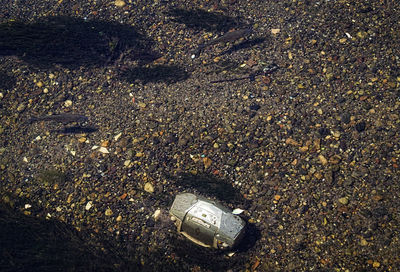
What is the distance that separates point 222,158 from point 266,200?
0.80m

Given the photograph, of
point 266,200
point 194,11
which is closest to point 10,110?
point 194,11

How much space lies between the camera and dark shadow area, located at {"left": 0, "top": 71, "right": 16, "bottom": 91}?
5180 mm

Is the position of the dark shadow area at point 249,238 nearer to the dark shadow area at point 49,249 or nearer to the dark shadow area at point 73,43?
the dark shadow area at point 49,249

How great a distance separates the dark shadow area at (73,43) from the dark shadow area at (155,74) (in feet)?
0.73

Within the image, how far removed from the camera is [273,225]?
11.8 ft

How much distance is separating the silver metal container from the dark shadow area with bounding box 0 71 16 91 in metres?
3.72

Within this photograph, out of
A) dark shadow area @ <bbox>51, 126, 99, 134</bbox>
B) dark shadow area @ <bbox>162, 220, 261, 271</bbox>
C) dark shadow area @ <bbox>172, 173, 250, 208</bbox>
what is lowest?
dark shadow area @ <bbox>162, 220, 261, 271</bbox>

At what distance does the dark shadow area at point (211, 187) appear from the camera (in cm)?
384

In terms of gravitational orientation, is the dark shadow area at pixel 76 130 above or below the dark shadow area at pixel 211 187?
above

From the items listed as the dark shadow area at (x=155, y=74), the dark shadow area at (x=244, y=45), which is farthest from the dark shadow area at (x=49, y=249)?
the dark shadow area at (x=244, y=45)

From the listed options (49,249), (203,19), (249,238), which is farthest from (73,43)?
(249,238)

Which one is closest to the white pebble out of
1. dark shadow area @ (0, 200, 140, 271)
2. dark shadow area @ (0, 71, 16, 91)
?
dark shadow area @ (0, 71, 16, 91)

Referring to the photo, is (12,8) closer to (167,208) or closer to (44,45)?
(44,45)

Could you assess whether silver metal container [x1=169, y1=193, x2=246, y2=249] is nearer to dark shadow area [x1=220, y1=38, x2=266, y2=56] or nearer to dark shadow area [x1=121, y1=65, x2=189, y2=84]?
dark shadow area [x1=121, y1=65, x2=189, y2=84]
